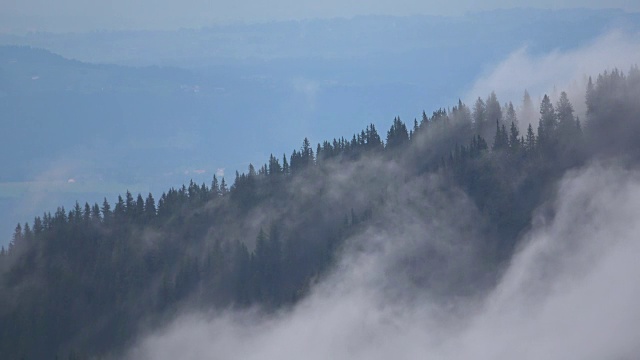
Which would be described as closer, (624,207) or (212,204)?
(624,207)

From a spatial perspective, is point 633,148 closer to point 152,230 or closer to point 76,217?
point 152,230

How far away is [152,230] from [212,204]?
357 inches

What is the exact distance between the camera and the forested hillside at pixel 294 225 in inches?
5719

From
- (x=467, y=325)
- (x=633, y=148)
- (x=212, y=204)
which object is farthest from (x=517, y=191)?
(x=212, y=204)

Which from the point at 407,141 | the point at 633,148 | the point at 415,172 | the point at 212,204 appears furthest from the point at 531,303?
the point at 212,204

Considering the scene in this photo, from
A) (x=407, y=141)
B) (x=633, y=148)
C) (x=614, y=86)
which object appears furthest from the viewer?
(x=407, y=141)

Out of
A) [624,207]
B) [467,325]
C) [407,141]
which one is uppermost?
[407,141]

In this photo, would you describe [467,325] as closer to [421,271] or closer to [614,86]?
[421,271]

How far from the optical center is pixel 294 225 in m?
165

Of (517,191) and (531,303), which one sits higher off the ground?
(517,191)

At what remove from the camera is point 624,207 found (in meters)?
134

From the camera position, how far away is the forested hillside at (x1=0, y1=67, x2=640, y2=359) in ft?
477

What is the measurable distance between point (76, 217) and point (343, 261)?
50.5m

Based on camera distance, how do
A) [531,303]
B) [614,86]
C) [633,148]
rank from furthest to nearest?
[614,86], [633,148], [531,303]
